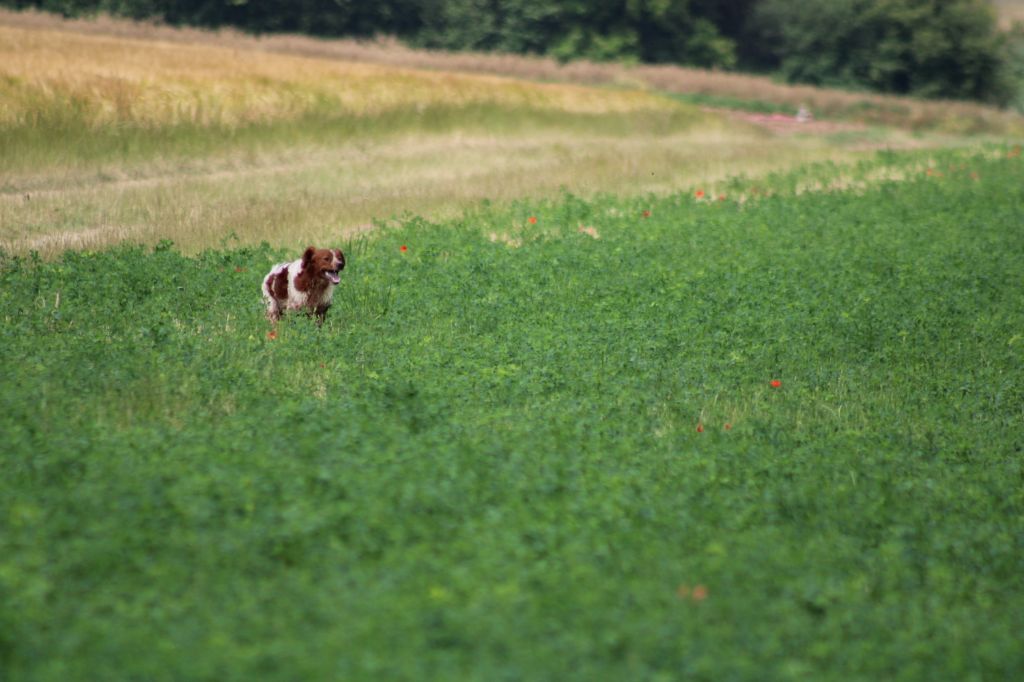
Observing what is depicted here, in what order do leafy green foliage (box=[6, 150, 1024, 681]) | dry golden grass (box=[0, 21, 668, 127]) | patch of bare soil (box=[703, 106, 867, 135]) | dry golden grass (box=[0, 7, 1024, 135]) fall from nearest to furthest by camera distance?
Result: leafy green foliage (box=[6, 150, 1024, 681]) < dry golden grass (box=[0, 21, 668, 127]) < dry golden grass (box=[0, 7, 1024, 135]) < patch of bare soil (box=[703, 106, 867, 135])

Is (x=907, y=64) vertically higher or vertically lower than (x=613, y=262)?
higher

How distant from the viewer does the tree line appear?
2517 inches

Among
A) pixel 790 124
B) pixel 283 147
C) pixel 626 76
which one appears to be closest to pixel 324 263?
pixel 283 147

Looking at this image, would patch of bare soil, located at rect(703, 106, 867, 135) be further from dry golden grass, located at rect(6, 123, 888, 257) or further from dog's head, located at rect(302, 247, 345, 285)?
dog's head, located at rect(302, 247, 345, 285)

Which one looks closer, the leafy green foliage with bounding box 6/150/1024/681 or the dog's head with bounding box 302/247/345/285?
the leafy green foliage with bounding box 6/150/1024/681

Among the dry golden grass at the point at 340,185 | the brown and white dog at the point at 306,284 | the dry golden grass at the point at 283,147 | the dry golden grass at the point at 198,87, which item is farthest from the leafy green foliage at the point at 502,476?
the dry golden grass at the point at 198,87

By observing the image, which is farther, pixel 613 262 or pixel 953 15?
pixel 953 15

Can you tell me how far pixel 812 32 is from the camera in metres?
73.1

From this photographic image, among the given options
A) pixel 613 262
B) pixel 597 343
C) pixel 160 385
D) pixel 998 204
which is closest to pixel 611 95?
pixel 998 204

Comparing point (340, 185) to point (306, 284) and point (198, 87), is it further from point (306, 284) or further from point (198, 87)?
point (306, 284)

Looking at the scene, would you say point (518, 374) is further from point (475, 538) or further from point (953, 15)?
point (953, 15)

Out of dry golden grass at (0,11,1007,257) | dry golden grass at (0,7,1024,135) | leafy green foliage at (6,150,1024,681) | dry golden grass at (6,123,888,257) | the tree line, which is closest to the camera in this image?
leafy green foliage at (6,150,1024,681)

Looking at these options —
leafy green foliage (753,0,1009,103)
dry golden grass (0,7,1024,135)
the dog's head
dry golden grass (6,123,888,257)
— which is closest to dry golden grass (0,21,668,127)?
dry golden grass (6,123,888,257)

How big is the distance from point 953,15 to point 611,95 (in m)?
38.4
